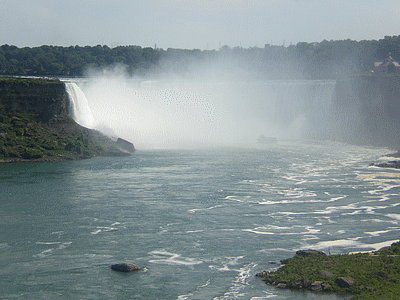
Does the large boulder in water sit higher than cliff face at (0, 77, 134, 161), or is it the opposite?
cliff face at (0, 77, 134, 161)

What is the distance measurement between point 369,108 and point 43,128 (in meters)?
35.5

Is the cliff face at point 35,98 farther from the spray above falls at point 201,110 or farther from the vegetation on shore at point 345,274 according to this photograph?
the vegetation on shore at point 345,274

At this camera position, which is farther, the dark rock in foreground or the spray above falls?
the spray above falls

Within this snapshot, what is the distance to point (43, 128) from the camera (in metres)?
43.5

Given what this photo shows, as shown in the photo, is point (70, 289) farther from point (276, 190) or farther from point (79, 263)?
point (276, 190)

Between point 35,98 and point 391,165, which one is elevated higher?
point 35,98

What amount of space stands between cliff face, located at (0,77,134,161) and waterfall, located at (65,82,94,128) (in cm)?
228

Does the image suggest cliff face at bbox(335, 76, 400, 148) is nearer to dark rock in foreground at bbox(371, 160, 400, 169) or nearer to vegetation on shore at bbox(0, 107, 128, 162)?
dark rock in foreground at bbox(371, 160, 400, 169)

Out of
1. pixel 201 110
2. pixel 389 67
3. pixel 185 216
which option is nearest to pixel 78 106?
pixel 201 110

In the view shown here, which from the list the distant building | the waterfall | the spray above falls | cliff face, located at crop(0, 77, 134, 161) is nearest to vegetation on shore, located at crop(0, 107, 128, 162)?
cliff face, located at crop(0, 77, 134, 161)

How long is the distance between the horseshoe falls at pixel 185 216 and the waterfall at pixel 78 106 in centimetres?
53

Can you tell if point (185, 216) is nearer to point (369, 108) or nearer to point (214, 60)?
point (369, 108)

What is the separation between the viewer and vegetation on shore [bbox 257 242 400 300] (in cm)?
1648

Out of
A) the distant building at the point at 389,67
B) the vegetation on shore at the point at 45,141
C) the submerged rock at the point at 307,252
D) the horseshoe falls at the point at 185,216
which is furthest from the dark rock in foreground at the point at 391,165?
the distant building at the point at 389,67
